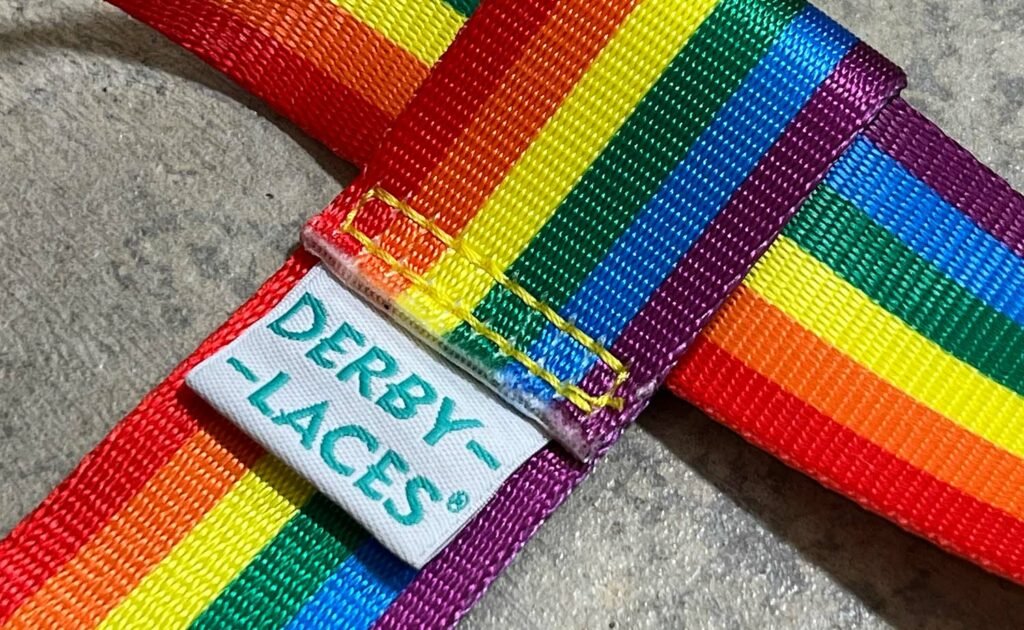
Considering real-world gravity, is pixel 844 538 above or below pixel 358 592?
above

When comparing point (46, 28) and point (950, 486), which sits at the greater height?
point (950, 486)

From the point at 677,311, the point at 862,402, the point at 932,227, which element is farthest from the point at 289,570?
the point at 932,227

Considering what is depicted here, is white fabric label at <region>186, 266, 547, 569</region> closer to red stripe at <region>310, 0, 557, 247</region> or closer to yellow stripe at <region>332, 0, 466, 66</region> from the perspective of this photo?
red stripe at <region>310, 0, 557, 247</region>

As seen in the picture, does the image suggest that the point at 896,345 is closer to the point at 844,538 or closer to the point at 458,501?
the point at 844,538

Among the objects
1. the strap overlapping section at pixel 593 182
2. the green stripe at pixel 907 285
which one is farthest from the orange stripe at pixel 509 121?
the green stripe at pixel 907 285

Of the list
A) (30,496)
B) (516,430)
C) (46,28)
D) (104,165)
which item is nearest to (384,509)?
(516,430)

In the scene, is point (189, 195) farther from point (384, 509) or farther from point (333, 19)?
point (384, 509)

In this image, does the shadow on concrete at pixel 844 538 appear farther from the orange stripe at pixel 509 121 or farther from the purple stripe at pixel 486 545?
the orange stripe at pixel 509 121
